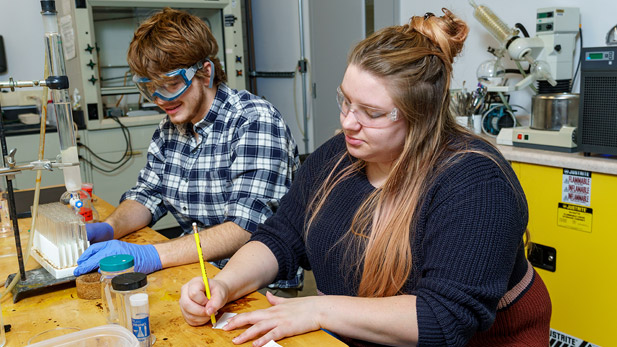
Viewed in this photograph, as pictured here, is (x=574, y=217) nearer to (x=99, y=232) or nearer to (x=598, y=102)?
(x=598, y=102)

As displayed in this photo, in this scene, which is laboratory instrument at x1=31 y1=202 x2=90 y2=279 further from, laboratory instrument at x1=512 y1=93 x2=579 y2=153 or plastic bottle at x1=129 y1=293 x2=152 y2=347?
laboratory instrument at x1=512 y1=93 x2=579 y2=153

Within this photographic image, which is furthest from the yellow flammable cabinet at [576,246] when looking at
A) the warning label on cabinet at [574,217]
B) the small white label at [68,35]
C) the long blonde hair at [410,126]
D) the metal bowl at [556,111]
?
the small white label at [68,35]

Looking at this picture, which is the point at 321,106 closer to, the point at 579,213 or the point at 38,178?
the point at 579,213

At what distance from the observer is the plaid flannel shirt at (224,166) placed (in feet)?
5.43

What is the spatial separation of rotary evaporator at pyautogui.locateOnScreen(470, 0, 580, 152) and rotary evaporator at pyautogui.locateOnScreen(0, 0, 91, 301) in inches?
77.7

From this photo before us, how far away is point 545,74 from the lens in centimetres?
254

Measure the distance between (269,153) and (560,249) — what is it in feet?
4.62

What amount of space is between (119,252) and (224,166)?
51cm

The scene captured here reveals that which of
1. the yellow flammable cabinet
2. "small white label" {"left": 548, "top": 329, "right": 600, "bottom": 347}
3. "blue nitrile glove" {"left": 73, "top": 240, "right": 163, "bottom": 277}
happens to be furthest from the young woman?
"small white label" {"left": 548, "top": 329, "right": 600, "bottom": 347}

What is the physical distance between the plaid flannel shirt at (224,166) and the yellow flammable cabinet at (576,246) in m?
1.19

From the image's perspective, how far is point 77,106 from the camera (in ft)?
11.6

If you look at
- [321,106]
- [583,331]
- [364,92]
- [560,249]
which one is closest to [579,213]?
[560,249]

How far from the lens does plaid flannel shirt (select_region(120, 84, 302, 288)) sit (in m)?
1.66

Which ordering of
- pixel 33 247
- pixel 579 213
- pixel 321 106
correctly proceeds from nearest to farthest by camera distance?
pixel 33 247
pixel 579 213
pixel 321 106
